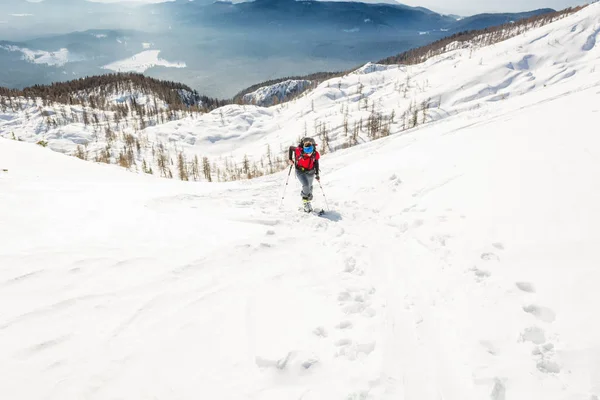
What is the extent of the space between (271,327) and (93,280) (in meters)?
3.36

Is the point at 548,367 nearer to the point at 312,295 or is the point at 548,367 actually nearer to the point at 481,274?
the point at 481,274

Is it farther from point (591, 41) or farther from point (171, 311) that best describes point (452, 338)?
point (591, 41)

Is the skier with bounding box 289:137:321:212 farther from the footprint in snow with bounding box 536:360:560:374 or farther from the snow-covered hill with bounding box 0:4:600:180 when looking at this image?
the snow-covered hill with bounding box 0:4:600:180

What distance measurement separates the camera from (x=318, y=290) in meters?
5.90

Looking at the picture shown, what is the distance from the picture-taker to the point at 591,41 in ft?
206

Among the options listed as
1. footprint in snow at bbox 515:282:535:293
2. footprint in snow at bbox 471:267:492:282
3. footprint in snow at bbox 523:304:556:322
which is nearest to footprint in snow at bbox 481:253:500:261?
footprint in snow at bbox 471:267:492:282

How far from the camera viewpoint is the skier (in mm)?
10974

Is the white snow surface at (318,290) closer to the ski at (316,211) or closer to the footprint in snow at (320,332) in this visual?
the footprint in snow at (320,332)

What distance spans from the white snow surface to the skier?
4.17 feet

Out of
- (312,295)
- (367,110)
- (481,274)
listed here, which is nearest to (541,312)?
(481,274)

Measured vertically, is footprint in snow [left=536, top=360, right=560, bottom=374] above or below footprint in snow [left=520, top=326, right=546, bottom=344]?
below

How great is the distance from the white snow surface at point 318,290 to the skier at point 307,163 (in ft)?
4.17

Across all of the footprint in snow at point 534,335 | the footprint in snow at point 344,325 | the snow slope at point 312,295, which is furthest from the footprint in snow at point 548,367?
the footprint in snow at point 344,325

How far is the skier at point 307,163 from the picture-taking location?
11.0 meters
